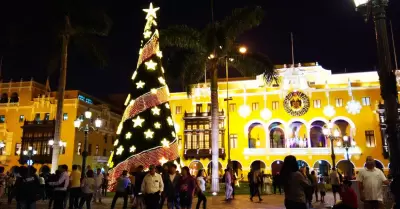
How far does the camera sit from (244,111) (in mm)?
42375

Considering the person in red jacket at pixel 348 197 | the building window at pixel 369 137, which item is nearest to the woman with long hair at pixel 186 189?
the person in red jacket at pixel 348 197

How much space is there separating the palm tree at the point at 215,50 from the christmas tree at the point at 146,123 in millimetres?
3088

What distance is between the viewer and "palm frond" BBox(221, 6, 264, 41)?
20.4 metres

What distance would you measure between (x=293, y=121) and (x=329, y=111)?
4166mm

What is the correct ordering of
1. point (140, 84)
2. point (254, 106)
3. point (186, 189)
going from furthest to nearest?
point (254, 106) < point (140, 84) < point (186, 189)

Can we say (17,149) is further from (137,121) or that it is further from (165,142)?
(165,142)

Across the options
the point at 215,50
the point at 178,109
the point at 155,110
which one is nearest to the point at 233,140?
the point at 178,109

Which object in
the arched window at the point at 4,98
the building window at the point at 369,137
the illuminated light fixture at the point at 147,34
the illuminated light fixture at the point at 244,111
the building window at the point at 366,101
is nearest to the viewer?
the illuminated light fixture at the point at 147,34

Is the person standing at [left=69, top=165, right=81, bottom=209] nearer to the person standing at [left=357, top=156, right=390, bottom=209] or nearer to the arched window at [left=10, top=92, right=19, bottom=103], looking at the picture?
the person standing at [left=357, top=156, right=390, bottom=209]

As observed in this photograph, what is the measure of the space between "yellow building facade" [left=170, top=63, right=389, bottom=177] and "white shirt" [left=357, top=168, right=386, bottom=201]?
1313 inches

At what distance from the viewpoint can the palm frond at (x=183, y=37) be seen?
21062 millimetres

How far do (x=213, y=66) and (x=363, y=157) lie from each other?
2592cm

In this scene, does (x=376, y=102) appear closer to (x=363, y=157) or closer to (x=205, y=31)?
(x=363, y=157)

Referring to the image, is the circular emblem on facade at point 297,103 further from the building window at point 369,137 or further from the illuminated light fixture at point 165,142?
the illuminated light fixture at point 165,142
